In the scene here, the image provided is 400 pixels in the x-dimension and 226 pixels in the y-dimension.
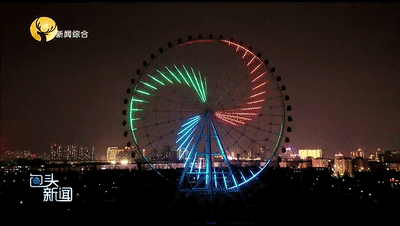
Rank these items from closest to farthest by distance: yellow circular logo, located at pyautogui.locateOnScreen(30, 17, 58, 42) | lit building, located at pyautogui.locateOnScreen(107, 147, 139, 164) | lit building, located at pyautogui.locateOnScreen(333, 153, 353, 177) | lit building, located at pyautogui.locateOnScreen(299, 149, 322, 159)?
1. yellow circular logo, located at pyautogui.locateOnScreen(30, 17, 58, 42)
2. lit building, located at pyautogui.locateOnScreen(107, 147, 139, 164)
3. lit building, located at pyautogui.locateOnScreen(333, 153, 353, 177)
4. lit building, located at pyautogui.locateOnScreen(299, 149, 322, 159)

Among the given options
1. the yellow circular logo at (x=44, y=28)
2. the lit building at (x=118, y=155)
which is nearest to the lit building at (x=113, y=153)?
the lit building at (x=118, y=155)

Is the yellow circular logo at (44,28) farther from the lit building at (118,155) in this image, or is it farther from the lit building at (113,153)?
the lit building at (113,153)

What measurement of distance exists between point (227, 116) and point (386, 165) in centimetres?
10918

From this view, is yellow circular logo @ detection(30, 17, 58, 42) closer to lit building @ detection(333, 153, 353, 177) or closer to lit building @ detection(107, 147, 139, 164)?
lit building @ detection(107, 147, 139, 164)

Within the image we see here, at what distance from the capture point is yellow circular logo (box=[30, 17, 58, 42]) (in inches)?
802

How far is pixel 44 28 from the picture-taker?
67.3 feet

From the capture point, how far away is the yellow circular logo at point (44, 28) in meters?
20.4

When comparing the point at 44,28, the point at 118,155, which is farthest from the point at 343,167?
the point at 44,28

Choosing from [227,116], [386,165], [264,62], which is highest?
[264,62]

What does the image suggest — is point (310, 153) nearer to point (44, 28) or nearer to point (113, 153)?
point (113, 153)

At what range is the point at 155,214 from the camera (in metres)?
26.5

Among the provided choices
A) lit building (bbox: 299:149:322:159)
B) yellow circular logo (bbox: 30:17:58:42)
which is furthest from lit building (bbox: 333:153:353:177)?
yellow circular logo (bbox: 30:17:58:42)

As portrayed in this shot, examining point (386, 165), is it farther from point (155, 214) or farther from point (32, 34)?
point (32, 34)

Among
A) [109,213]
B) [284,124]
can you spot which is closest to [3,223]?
[109,213]
